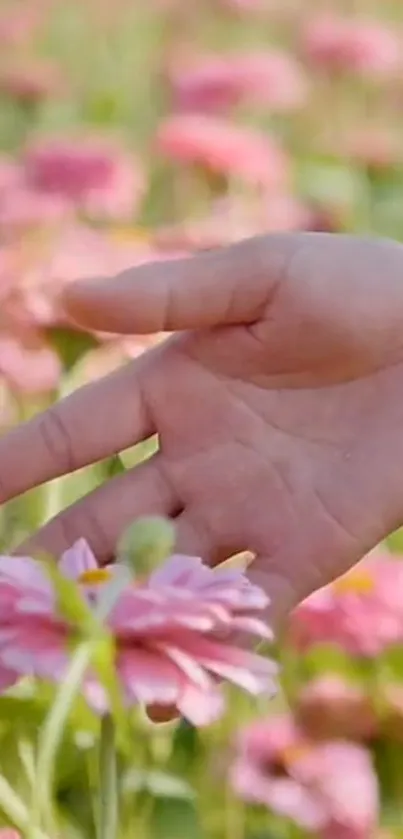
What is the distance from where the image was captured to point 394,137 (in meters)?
1.61

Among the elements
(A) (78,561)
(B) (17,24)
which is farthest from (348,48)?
(A) (78,561)

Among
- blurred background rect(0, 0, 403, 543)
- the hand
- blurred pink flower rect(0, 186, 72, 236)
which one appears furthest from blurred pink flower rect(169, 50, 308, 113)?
the hand

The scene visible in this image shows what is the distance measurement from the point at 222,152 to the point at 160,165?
26 cm

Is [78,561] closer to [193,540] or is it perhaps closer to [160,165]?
[193,540]

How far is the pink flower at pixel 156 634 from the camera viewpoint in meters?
0.39

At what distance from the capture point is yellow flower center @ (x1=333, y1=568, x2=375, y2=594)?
2.33 feet

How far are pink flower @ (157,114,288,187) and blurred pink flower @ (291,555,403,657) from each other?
553 mm

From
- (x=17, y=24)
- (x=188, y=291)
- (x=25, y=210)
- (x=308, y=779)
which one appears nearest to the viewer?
(x=188, y=291)

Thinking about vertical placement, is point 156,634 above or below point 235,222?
above

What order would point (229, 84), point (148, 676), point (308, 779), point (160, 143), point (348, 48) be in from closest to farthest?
point (148, 676)
point (308, 779)
point (160, 143)
point (229, 84)
point (348, 48)

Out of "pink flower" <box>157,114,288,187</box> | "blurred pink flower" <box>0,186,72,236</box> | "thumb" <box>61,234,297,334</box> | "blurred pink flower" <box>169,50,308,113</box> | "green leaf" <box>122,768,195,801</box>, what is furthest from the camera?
"blurred pink flower" <box>169,50,308,113</box>

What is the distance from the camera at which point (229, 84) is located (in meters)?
1.41

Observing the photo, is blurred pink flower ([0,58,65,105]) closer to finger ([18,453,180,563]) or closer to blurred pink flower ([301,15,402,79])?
blurred pink flower ([301,15,402,79])

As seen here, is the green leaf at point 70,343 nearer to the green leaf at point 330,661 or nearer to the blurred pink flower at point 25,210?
the green leaf at point 330,661
